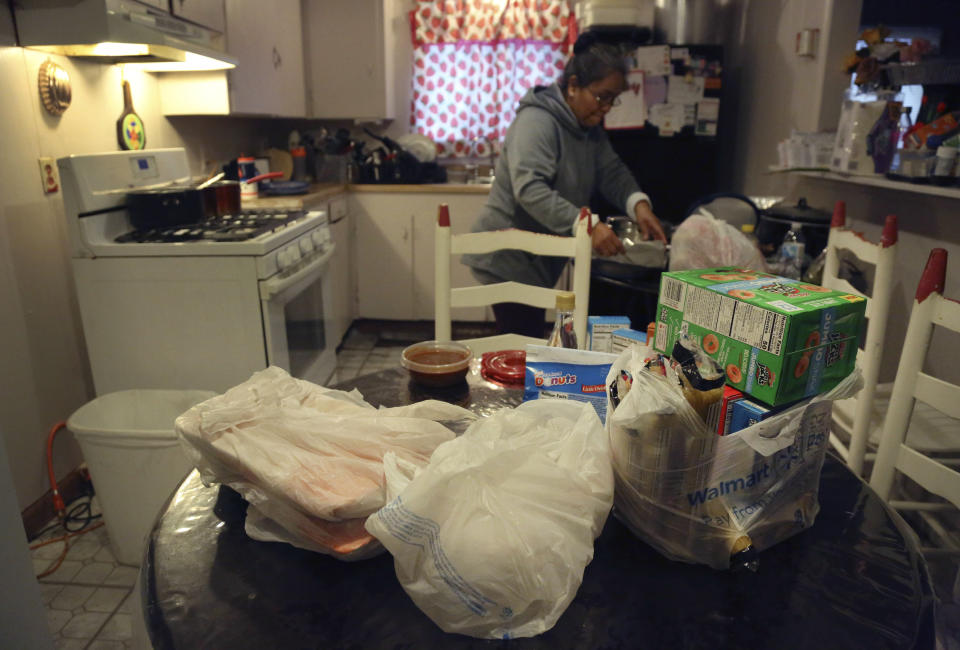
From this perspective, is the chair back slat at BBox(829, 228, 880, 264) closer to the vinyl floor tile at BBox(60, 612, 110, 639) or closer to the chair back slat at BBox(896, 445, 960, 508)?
the chair back slat at BBox(896, 445, 960, 508)

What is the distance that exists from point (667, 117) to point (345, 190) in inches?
72.5

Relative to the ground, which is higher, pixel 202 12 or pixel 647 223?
pixel 202 12

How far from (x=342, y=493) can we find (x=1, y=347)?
1.70 meters

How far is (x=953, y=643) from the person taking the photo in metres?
1.09

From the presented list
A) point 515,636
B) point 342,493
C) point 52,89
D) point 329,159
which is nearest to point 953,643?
point 515,636

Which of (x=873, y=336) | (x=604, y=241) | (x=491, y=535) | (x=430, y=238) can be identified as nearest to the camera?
(x=491, y=535)

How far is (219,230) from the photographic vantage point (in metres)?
2.11

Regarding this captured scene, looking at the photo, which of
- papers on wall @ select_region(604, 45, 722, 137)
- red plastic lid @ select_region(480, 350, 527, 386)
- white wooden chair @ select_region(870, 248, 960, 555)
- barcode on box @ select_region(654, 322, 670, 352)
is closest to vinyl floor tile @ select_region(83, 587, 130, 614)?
red plastic lid @ select_region(480, 350, 527, 386)

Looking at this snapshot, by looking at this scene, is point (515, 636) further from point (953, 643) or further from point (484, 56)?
point (484, 56)

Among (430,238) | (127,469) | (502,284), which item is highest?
(502,284)

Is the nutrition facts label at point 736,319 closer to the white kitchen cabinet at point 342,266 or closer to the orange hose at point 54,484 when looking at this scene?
the orange hose at point 54,484

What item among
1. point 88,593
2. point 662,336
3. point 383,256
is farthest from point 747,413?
point 383,256

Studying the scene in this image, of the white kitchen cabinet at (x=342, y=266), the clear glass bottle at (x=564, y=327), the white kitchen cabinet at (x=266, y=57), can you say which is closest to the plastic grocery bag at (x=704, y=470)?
the clear glass bottle at (x=564, y=327)

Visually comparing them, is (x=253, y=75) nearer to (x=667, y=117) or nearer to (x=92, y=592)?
(x=667, y=117)
